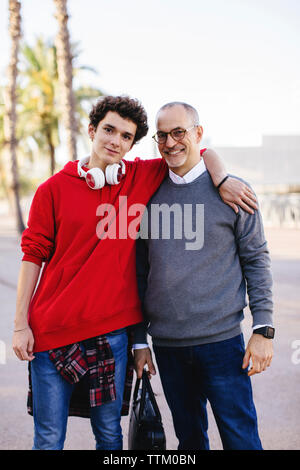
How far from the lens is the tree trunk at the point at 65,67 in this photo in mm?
13047

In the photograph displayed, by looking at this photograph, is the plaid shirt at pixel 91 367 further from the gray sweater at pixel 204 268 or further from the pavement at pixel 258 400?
the pavement at pixel 258 400

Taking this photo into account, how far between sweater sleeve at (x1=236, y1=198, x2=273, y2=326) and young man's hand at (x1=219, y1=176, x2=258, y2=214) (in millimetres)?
33

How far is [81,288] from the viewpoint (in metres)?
2.25

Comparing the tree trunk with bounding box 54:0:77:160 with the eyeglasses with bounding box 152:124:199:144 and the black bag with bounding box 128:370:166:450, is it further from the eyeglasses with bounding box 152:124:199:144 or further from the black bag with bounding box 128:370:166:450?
the black bag with bounding box 128:370:166:450

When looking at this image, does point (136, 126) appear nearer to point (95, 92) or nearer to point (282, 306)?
point (282, 306)

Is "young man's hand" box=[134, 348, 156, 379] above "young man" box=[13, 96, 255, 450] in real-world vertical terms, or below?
below

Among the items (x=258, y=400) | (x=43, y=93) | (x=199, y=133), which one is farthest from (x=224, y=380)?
(x=43, y=93)

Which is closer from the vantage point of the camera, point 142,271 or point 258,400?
point 142,271

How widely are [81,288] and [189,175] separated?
2.54 ft

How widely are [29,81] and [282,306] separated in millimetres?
23269

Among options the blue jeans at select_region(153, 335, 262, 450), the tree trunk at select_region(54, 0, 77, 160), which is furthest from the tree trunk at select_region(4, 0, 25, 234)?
the blue jeans at select_region(153, 335, 262, 450)

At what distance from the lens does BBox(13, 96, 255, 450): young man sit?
2.26m

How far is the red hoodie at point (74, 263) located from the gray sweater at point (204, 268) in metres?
0.19

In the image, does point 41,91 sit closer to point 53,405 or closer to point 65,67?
point 65,67
